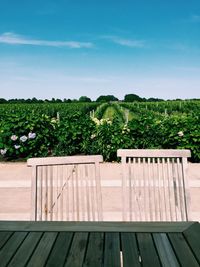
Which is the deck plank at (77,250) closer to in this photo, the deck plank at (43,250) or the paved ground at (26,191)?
the deck plank at (43,250)

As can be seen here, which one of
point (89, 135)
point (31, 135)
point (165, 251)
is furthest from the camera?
point (89, 135)

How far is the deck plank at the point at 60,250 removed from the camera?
1399 millimetres

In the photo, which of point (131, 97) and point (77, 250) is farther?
point (131, 97)

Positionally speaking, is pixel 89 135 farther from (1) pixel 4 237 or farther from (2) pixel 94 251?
(2) pixel 94 251

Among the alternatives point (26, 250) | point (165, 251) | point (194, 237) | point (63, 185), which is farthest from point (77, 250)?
point (63, 185)

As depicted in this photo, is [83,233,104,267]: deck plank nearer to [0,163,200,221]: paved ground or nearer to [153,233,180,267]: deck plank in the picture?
[153,233,180,267]: deck plank

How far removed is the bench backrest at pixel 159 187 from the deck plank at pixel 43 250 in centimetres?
78

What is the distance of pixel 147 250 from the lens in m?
1.50

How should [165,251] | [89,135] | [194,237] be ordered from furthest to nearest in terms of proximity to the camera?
[89,135]
[194,237]
[165,251]

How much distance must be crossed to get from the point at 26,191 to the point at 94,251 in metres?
3.83

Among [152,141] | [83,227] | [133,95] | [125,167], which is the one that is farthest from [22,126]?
[133,95]

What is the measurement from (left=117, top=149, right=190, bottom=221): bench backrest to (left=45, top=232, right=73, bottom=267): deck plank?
748 millimetres

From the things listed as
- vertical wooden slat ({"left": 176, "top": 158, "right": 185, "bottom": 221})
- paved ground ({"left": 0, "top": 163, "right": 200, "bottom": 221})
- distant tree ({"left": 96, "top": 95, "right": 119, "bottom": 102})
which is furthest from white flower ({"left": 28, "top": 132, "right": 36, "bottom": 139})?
distant tree ({"left": 96, "top": 95, "right": 119, "bottom": 102})

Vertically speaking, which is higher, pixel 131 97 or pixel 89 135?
pixel 131 97
